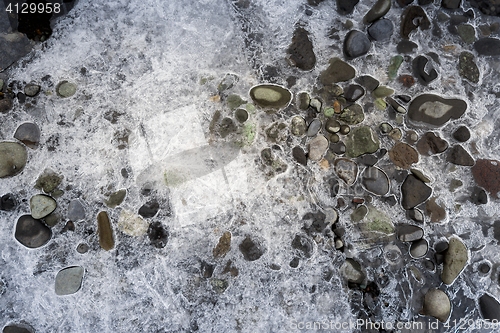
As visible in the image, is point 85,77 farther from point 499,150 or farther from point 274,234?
point 499,150

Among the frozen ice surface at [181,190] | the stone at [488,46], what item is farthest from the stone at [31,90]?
the stone at [488,46]

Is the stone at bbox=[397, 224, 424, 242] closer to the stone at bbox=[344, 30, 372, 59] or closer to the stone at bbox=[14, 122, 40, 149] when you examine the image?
the stone at bbox=[344, 30, 372, 59]

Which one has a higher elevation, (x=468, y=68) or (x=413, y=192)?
(x=468, y=68)

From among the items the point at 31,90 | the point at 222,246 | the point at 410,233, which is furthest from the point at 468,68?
the point at 31,90

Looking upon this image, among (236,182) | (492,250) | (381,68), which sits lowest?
(492,250)

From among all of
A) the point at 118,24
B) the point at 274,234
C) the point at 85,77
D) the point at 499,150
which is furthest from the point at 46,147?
the point at 499,150

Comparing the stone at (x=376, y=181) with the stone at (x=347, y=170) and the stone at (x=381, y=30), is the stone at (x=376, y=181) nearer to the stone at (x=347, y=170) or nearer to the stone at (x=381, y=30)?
the stone at (x=347, y=170)

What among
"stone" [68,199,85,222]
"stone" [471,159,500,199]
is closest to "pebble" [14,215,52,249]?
"stone" [68,199,85,222]

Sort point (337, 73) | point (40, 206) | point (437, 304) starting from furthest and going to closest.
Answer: point (337, 73) < point (437, 304) < point (40, 206)

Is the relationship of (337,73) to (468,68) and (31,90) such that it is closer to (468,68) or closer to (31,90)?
(468,68)
